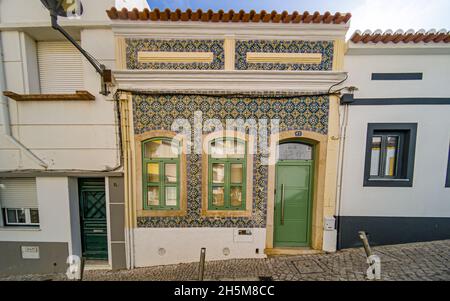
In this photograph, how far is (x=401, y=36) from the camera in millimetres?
Answer: 3102

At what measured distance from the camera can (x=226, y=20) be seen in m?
3.14

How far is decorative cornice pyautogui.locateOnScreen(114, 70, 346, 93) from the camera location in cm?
323

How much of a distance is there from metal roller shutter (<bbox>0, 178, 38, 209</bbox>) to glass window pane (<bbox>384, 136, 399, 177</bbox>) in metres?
Answer: 7.91

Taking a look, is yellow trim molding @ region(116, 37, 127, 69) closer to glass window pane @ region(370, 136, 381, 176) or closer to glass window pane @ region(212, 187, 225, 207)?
glass window pane @ region(212, 187, 225, 207)

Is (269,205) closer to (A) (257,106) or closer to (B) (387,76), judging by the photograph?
(A) (257,106)

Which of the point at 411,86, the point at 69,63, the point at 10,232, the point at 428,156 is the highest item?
the point at 69,63

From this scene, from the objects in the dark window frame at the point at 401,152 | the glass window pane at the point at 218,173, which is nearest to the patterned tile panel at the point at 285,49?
the dark window frame at the point at 401,152

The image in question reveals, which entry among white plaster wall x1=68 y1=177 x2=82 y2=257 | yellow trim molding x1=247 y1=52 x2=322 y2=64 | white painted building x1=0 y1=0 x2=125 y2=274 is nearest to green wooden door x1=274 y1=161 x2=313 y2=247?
yellow trim molding x1=247 y1=52 x2=322 y2=64

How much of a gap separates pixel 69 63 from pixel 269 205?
5.45m

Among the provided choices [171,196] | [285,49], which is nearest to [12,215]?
[171,196]

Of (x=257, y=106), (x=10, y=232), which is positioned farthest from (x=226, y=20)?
(x=10, y=232)

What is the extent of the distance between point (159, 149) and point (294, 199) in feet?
10.7

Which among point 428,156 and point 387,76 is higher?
point 387,76

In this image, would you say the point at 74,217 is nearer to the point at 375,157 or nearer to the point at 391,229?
the point at 375,157
